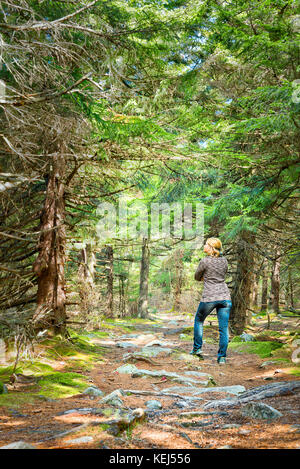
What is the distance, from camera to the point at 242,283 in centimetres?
1136

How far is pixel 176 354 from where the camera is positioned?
748cm

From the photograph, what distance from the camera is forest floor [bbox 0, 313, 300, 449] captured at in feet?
7.47

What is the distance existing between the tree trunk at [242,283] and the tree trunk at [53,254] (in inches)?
268

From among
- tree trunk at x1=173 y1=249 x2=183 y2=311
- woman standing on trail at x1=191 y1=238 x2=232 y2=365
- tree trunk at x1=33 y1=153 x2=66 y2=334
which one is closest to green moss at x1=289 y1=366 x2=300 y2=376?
woman standing on trail at x1=191 y1=238 x2=232 y2=365

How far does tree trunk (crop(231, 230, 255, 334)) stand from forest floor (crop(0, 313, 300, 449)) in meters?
4.32

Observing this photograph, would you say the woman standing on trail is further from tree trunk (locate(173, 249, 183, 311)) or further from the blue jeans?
tree trunk (locate(173, 249, 183, 311))

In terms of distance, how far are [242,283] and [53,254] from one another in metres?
7.40

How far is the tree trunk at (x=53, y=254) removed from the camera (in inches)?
241

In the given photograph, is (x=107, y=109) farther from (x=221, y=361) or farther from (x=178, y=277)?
(x=178, y=277)

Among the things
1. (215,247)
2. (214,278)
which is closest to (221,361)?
(214,278)

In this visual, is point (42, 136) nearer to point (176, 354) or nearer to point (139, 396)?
point (139, 396)
